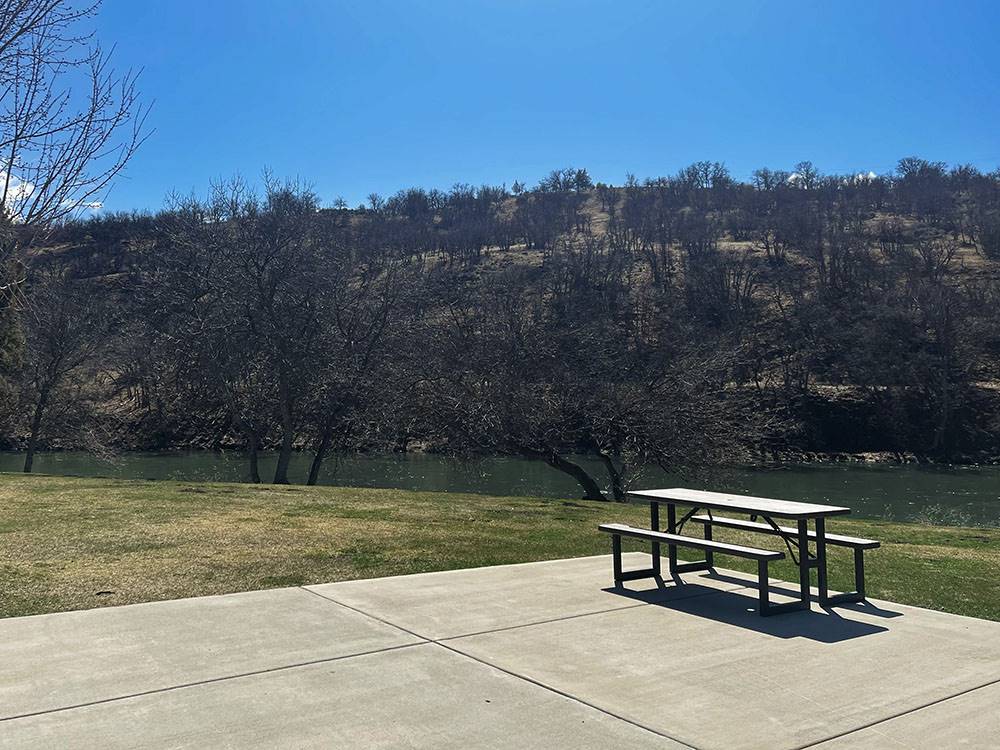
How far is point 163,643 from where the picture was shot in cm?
493

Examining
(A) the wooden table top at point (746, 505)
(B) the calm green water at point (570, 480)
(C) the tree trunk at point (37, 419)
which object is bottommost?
(B) the calm green water at point (570, 480)

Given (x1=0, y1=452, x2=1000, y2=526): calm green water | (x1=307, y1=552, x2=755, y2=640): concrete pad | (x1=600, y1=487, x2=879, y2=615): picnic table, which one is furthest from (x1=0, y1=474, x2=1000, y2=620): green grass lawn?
(x1=0, y1=452, x2=1000, y2=526): calm green water

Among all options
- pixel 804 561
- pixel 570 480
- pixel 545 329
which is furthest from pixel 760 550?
pixel 545 329

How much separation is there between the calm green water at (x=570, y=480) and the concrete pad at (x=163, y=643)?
17702 millimetres

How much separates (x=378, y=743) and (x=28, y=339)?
3346 centimetres

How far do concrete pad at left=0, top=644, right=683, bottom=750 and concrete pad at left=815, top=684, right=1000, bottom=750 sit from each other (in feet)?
2.67

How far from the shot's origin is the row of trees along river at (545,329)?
23359 millimetres

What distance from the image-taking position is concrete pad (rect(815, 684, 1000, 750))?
3.50 metres

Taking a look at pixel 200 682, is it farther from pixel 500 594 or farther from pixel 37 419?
pixel 37 419

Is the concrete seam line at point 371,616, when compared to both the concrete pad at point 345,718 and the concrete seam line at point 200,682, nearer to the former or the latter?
the concrete seam line at point 200,682

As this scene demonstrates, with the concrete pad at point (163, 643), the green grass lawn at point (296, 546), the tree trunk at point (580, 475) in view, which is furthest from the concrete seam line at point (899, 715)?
the tree trunk at point (580, 475)

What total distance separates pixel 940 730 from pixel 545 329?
29766mm

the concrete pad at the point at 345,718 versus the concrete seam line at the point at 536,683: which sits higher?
the concrete seam line at the point at 536,683

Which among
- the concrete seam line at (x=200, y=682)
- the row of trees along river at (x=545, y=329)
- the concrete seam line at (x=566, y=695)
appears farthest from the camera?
the row of trees along river at (x=545, y=329)
